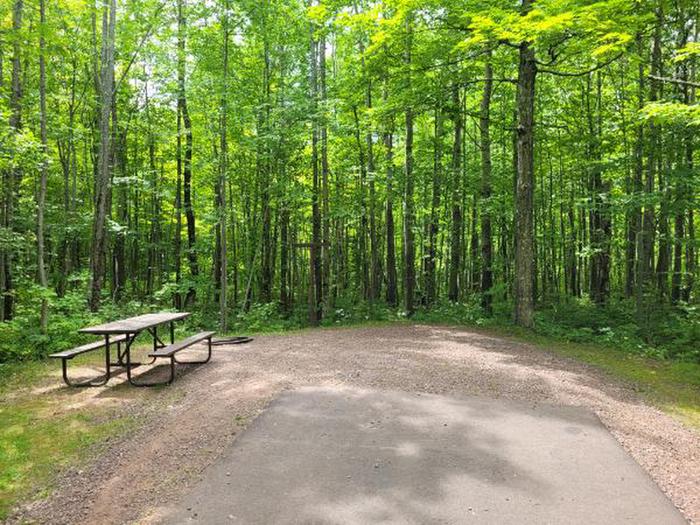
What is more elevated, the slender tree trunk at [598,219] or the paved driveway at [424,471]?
the slender tree trunk at [598,219]

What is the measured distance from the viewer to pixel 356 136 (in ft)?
50.5

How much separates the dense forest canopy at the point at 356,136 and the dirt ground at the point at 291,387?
3.73 meters

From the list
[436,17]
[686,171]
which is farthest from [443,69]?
[686,171]

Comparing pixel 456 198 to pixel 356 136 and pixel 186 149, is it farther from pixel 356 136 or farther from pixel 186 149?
pixel 186 149

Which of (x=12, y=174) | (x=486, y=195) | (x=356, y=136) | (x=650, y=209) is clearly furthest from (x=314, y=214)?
(x=650, y=209)

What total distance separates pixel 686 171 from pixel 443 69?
588 cm

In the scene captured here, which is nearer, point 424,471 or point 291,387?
point 424,471

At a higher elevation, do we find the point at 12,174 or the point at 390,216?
the point at 12,174

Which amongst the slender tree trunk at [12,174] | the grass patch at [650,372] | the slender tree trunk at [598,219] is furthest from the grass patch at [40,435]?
the slender tree trunk at [598,219]

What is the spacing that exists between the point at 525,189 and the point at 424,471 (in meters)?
8.88

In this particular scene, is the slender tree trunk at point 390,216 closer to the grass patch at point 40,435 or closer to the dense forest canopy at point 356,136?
the dense forest canopy at point 356,136

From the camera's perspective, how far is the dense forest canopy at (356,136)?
999 cm

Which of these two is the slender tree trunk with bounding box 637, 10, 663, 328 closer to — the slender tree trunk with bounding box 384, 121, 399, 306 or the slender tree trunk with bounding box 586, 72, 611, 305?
the slender tree trunk with bounding box 586, 72, 611, 305

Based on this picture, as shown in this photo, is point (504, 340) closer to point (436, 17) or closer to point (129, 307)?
point (436, 17)
